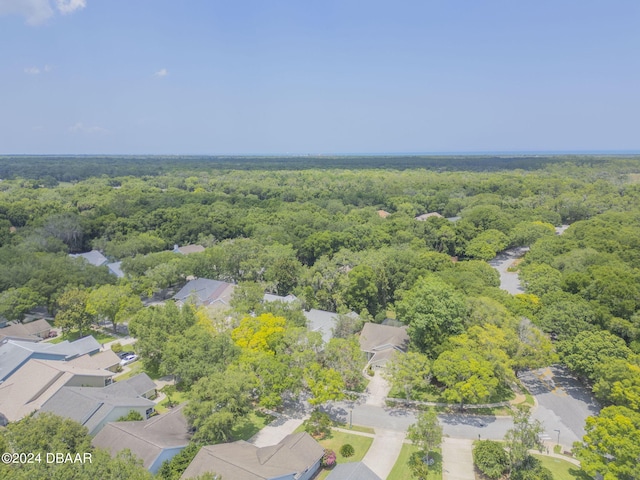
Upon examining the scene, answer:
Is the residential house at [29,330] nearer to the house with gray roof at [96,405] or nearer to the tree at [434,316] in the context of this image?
the house with gray roof at [96,405]

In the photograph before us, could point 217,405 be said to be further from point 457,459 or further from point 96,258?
point 96,258

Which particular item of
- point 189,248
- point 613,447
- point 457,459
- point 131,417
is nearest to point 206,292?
point 131,417

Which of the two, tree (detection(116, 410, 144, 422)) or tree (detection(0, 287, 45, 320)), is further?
tree (detection(0, 287, 45, 320))

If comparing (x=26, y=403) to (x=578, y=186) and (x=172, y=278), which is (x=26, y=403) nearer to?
(x=172, y=278)

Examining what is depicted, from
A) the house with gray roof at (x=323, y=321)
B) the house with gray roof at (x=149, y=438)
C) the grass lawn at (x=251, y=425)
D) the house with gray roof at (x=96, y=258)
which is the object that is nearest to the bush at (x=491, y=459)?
the grass lawn at (x=251, y=425)

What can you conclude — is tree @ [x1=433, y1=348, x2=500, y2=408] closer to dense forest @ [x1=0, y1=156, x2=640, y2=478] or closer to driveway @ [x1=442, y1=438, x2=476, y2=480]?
dense forest @ [x1=0, y1=156, x2=640, y2=478]

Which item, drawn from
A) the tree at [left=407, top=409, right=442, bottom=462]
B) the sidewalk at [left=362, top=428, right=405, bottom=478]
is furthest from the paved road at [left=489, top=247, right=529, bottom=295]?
the tree at [left=407, top=409, right=442, bottom=462]

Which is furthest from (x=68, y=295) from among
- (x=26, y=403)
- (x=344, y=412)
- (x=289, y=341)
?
(x=344, y=412)
